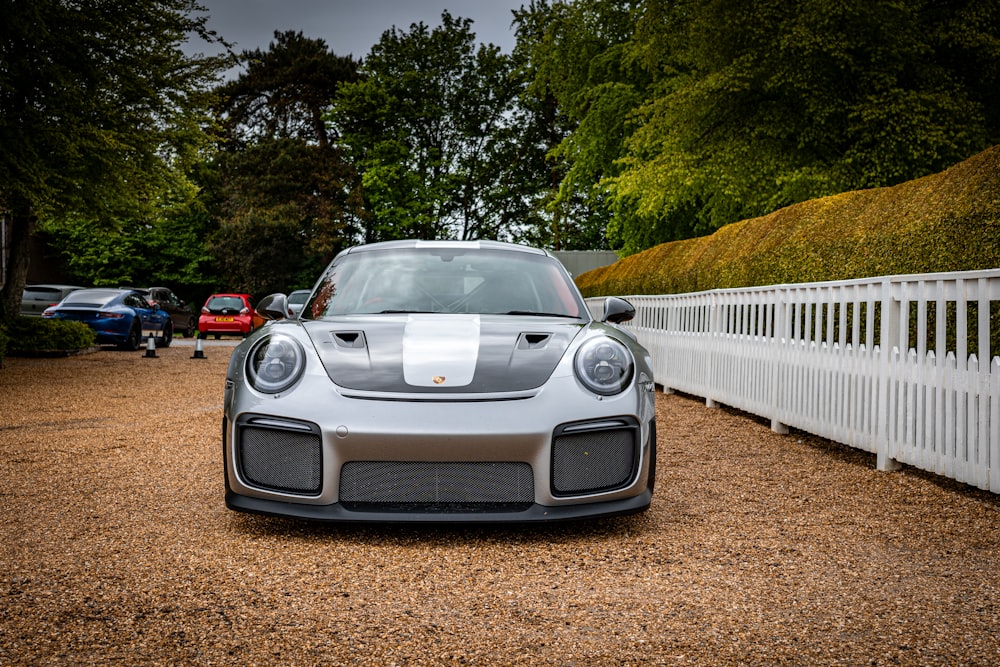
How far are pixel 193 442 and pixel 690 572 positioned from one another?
15.0 ft

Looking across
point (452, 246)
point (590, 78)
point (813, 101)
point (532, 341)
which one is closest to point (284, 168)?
point (590, 78)

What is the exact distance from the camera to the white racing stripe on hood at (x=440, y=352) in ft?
12.6

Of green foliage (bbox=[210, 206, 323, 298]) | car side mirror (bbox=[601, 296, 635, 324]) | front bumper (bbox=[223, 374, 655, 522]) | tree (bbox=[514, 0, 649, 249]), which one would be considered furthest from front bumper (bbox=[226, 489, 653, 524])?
green foliage (bbox=[210, 206, 323, 298])

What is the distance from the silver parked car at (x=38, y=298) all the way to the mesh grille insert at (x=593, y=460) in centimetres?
2473

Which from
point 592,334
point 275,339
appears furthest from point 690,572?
point 275,339

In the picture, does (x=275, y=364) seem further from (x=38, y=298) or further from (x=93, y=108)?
(x=38, y=298)

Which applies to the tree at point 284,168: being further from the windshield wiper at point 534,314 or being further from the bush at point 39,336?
the windshield wiper at point 534,314

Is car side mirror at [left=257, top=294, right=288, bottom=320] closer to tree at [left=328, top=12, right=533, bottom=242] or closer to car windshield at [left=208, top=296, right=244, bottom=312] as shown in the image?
car windshield at [left=208, top=296, right=244, bottom=312]

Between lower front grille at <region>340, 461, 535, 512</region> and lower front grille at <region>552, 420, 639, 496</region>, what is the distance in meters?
0.14

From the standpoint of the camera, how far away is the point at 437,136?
4378cm

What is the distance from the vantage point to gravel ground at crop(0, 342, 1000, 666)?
2711 millimetres

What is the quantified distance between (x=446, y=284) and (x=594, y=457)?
5.54 ft

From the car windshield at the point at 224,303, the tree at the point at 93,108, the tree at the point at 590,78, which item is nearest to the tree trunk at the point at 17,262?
the tree at the point at 93,108

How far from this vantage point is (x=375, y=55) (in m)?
44.3
